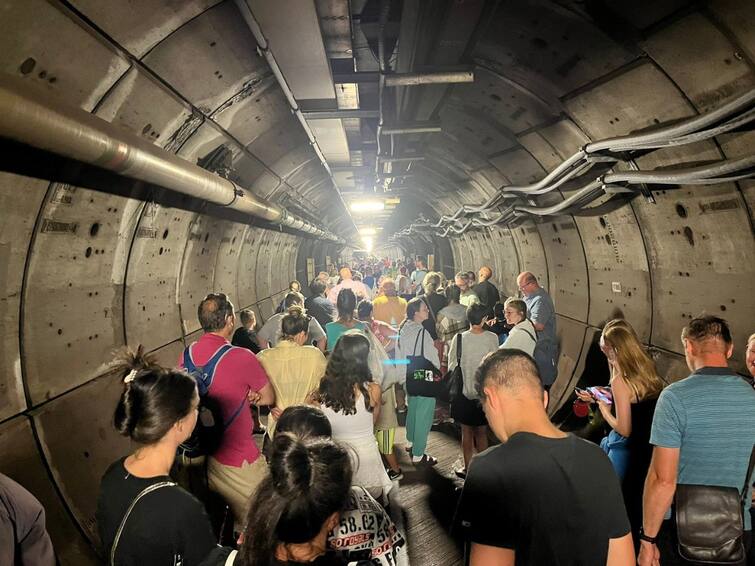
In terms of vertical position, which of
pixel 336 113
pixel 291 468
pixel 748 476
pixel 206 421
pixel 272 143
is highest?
pixel 336 113

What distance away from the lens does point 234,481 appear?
3047 millimetres

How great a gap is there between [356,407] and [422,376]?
187 centimetres

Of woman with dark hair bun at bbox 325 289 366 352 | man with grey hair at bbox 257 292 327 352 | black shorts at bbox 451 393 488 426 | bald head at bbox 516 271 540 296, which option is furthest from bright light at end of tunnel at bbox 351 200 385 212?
black shorts at bbox 451 393 488 426

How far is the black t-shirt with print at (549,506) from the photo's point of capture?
1.62 m

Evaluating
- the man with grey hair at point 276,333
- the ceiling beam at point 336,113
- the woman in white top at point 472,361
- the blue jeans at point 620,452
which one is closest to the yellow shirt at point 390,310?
the man with grey hair at point 276,333

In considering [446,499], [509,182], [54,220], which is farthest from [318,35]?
[446,499]

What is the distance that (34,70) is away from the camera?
7.88 ft

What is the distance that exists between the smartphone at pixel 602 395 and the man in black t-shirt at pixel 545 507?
78.7 inches

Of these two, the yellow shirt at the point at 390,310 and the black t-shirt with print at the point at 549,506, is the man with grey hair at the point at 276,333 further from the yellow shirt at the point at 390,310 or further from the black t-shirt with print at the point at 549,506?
the black t-shirt with print at the point at 549,506

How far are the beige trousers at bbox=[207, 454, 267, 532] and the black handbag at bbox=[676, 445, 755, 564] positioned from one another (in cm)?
294

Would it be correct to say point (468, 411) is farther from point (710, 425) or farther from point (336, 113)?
point (336, 113)

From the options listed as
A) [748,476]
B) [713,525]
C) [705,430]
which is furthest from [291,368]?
[748,476]

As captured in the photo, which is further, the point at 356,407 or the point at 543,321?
the point at 543,321

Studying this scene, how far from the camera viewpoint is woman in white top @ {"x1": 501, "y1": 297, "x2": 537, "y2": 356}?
454cm
